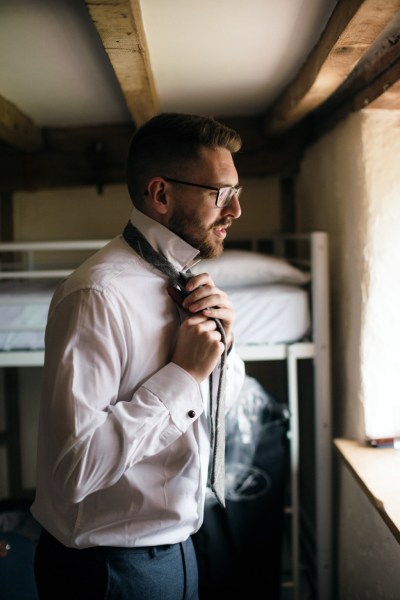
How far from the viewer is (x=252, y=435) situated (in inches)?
83.7

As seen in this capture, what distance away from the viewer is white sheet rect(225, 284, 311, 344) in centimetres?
207

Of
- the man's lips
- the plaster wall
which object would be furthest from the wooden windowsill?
the man's lips

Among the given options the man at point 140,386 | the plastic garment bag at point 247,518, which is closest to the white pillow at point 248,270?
the plastic garment bag at point 247,518

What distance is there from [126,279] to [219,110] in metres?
1.65

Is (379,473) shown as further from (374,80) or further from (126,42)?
(126,42)

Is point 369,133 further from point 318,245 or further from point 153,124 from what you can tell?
point 153,124

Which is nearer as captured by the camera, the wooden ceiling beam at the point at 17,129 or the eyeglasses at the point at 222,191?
the eyeglasses at the point at 222,191

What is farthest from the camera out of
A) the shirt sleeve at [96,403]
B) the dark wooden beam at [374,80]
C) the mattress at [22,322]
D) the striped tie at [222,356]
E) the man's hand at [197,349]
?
the mattress at [22,322]

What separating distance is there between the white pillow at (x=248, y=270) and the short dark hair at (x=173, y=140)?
928mm

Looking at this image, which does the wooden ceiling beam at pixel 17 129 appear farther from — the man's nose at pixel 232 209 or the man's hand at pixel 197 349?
the man's hand at pixel 197 349

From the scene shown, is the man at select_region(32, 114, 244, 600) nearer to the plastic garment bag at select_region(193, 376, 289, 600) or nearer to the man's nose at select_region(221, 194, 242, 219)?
the man's nose at select_region(221, 194, 242, 219)

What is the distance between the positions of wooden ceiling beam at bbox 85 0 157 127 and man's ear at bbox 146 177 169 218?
15.1 inches

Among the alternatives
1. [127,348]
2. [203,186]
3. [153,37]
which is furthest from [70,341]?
[153,37]

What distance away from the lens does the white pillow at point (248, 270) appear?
Answer: 208 cm
